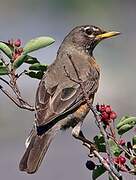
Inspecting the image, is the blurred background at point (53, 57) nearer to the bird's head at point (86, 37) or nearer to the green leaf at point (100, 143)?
the bird's head at point (86, 37)

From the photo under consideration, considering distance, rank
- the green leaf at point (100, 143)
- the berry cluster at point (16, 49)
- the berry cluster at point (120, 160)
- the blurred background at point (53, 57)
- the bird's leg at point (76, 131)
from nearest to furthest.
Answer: the berry cluster at point (120, 160), the green leaf at point (100, 143), the berry cluster at point (16, 49), the bird's leg at point (76, 131), the blurred background at point (53, 57)

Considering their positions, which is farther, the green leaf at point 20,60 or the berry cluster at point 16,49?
the berry cluster at point 16,49

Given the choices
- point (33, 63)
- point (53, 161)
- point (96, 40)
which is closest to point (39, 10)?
point (53, 161)

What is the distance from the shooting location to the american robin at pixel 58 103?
5090 millimetres

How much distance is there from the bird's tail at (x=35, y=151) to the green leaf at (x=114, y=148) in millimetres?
906

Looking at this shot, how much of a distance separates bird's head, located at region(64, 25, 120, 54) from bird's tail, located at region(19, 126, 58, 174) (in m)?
1.16

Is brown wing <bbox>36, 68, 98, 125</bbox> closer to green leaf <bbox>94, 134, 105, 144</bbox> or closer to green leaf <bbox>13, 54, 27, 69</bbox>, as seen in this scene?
green leaf <bbox>13, 54, 27, 69</bbox>

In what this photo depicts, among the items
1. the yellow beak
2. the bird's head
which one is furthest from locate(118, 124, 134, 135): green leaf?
the bird's head

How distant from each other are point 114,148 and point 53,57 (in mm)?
10366

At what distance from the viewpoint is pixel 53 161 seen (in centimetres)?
1239

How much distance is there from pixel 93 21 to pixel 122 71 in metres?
2.18

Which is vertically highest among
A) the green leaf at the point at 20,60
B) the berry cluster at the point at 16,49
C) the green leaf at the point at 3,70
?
the berry cluster at the point at 16,49

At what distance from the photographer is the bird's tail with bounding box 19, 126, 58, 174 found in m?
4.78

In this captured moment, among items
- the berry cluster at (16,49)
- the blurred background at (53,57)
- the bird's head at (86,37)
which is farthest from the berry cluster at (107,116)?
the blurred background at (53,57)
